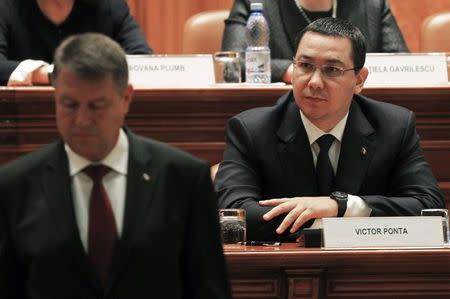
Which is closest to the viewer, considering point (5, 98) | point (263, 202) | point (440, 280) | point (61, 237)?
point (61, 237)

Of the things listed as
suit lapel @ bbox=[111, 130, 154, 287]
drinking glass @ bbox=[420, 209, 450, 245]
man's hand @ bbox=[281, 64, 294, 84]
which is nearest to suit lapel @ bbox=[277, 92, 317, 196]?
drinking glass @ bbox=[420, 209, 450, 245]

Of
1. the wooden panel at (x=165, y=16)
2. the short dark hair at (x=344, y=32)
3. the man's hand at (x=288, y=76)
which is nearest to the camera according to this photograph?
the short dark hair at (x=344, y=32)

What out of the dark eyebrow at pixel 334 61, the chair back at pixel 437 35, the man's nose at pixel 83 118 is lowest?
the man's nose at pixel 83 118

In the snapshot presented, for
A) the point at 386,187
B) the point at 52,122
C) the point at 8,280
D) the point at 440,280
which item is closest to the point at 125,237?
the point at 8,280

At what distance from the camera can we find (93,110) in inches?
77.5

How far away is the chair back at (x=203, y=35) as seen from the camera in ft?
16.4

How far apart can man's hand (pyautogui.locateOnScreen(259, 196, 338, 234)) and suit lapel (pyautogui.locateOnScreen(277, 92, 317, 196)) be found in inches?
8.0

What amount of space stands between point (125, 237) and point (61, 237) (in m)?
0.12

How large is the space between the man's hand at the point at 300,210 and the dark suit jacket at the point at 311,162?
166mm

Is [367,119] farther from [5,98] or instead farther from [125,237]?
[125,237]

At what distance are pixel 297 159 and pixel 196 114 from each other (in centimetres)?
72

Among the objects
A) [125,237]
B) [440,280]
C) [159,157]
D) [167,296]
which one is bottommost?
[440,280]

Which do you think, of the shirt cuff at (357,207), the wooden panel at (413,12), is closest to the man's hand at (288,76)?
the shirt cuff at (357,207)

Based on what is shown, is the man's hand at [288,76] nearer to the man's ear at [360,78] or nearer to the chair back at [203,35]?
the chair back at [203,35]
